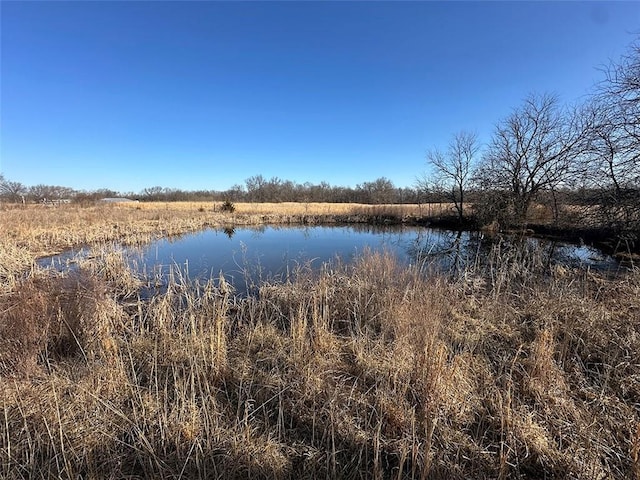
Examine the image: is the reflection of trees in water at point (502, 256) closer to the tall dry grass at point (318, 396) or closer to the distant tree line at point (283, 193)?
the tall dry grass at point (318, 396)

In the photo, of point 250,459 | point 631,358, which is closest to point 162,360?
point 250,459

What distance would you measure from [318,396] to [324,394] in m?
0.07

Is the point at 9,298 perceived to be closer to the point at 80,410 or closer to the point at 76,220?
the point at 80,410

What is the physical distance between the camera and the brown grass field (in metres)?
2.03

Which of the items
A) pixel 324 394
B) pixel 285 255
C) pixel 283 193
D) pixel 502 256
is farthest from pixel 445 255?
pixel 283 193

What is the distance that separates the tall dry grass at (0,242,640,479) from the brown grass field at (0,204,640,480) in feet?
0.05

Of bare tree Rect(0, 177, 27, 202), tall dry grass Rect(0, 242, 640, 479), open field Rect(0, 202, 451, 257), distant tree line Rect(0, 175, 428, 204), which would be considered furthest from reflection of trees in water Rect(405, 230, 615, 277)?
bare tree Rect(0, 177, 27, 202)

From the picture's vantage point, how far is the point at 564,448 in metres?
2.25

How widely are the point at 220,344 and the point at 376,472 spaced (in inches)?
82.9

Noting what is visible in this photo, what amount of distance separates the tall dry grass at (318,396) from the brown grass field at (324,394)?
16 millimetres

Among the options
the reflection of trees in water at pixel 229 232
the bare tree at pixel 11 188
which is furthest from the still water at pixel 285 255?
the bare tree at pixel 11 188

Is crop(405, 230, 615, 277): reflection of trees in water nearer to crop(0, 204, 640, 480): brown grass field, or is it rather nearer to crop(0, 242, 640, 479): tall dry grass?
crop(0, 204, 640, 480): brown grass field

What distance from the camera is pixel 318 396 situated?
275 cm

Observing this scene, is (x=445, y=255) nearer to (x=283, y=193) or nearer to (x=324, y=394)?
(x=324, y=394)
